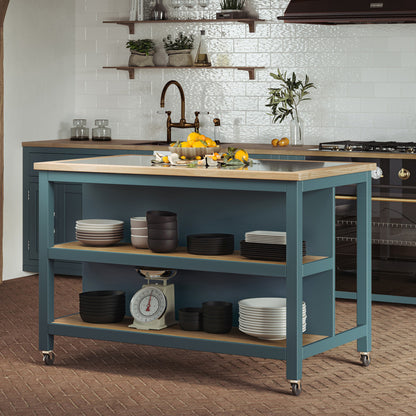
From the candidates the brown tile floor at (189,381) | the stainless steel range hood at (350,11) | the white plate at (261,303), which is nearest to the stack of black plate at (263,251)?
the white plate at (261,303)

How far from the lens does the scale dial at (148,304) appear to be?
4906 millimetres

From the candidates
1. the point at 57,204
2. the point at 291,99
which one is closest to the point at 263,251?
the point at 291,99

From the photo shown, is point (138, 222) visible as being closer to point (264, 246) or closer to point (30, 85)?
point (264, 246)

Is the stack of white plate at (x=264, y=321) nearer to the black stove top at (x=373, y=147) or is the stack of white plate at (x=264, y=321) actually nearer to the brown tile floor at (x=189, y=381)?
the brown tile floor at (x=189, y=381)

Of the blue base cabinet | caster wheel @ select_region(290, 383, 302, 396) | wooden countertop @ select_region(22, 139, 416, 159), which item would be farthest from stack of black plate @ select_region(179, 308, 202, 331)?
the blue base cabinet

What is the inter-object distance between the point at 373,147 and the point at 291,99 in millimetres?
1093

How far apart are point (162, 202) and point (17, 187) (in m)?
2.74

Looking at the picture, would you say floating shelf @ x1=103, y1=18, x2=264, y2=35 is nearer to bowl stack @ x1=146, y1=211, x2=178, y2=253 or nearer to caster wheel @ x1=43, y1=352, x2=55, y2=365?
bowl stack @ x1=146, y1=211, x2=178, y2=253

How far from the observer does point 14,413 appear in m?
4.12

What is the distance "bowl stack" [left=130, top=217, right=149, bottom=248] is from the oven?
82.9 inches

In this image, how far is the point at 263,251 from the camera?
454 centimetres

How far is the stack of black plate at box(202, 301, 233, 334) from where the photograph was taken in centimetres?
474

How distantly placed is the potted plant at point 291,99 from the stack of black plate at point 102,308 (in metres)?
2.84

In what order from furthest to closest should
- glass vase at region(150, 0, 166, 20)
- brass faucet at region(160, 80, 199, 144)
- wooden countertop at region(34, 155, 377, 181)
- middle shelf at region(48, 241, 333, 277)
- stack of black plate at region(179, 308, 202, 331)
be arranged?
glass vase at region(150, 0, 166, 20)
brass faucet at region(160, 80, 199, 144)
stack of black plate at region(179, 308, 202, 331)
middle shelf at region(48, 241, 333, 277)
wooden countertop at region(34, 155, 377, 181)
